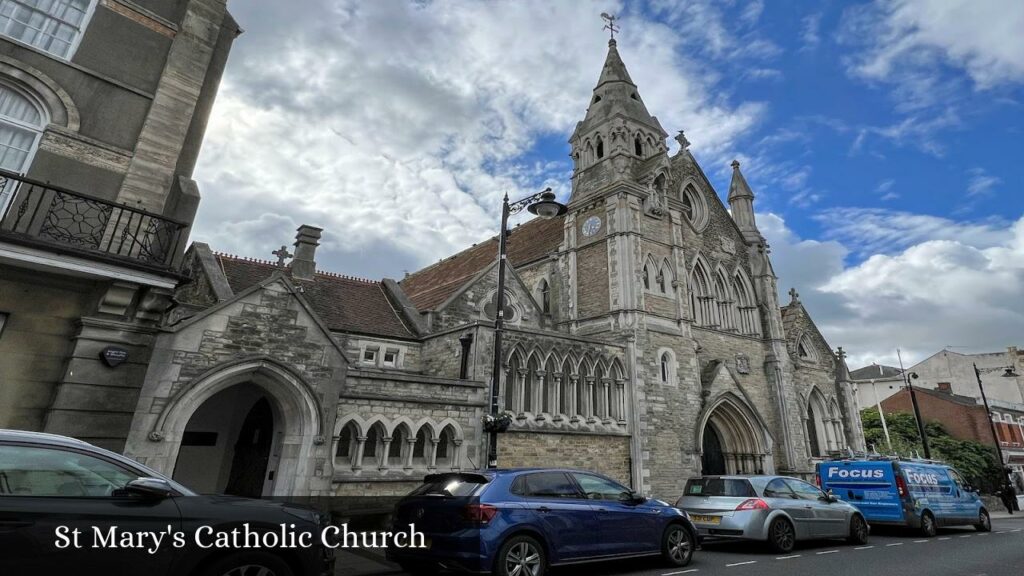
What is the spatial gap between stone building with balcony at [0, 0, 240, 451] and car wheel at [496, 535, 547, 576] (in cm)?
652

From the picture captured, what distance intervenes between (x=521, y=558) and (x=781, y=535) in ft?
20.2

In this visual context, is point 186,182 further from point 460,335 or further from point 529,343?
point 529,343

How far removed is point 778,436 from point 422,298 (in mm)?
17171

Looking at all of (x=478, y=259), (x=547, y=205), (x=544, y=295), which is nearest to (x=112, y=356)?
(x=547, y=205)

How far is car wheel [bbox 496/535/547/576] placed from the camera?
629 cm

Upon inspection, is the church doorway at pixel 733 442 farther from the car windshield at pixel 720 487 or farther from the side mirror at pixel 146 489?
the side mirror at pixel 146 489

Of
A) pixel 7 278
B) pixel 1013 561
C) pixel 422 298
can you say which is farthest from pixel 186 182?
pixel 1013 561

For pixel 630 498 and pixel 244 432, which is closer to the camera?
pixel 630 498

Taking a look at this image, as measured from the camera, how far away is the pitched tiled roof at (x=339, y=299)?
1692 centimetres

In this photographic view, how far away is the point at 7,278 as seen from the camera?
766 cm

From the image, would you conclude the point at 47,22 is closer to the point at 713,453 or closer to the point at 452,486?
the point at 452,486

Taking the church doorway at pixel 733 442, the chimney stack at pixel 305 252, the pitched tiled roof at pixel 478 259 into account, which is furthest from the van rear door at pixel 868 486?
the chimney stack at pixel 305 252

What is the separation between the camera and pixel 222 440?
14.0 m

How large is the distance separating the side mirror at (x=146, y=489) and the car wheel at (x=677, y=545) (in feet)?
22.7
